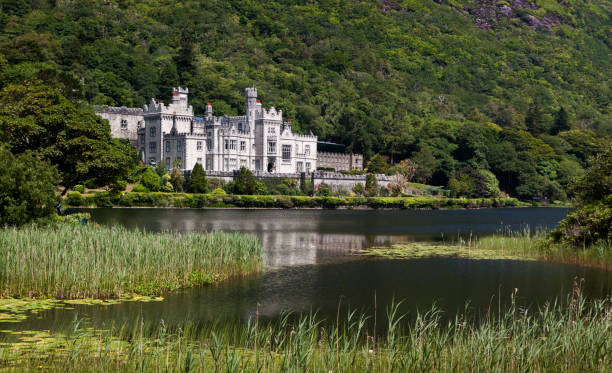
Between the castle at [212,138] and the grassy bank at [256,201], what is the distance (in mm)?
10715

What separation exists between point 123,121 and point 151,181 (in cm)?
2676

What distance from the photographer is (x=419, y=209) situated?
85.0 metres

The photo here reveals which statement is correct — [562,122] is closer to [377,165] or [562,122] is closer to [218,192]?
[377,165]

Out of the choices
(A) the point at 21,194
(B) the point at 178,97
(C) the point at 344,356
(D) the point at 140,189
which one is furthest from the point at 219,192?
(C) the point at 344,356

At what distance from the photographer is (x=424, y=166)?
10612cm

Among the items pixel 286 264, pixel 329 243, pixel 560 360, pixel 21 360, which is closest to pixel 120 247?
pixel 21 360

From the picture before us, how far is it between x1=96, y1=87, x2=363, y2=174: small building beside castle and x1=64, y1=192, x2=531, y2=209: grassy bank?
28.4 feet

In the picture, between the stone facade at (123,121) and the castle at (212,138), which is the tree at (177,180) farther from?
the stone facade at (123,121)

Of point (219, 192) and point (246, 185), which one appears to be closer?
point (219, 192)

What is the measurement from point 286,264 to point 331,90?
115001 millimetres

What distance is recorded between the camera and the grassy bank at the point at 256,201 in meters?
63.2

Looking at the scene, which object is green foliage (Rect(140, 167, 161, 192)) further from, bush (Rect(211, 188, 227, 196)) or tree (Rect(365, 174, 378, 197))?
tree (Rect(365, 174, 378, 197))

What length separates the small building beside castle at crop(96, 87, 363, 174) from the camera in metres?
85.6

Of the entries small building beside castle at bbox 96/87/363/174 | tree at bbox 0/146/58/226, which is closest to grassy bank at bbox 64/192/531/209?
small building beside castle at bbox 96/87/363/174
